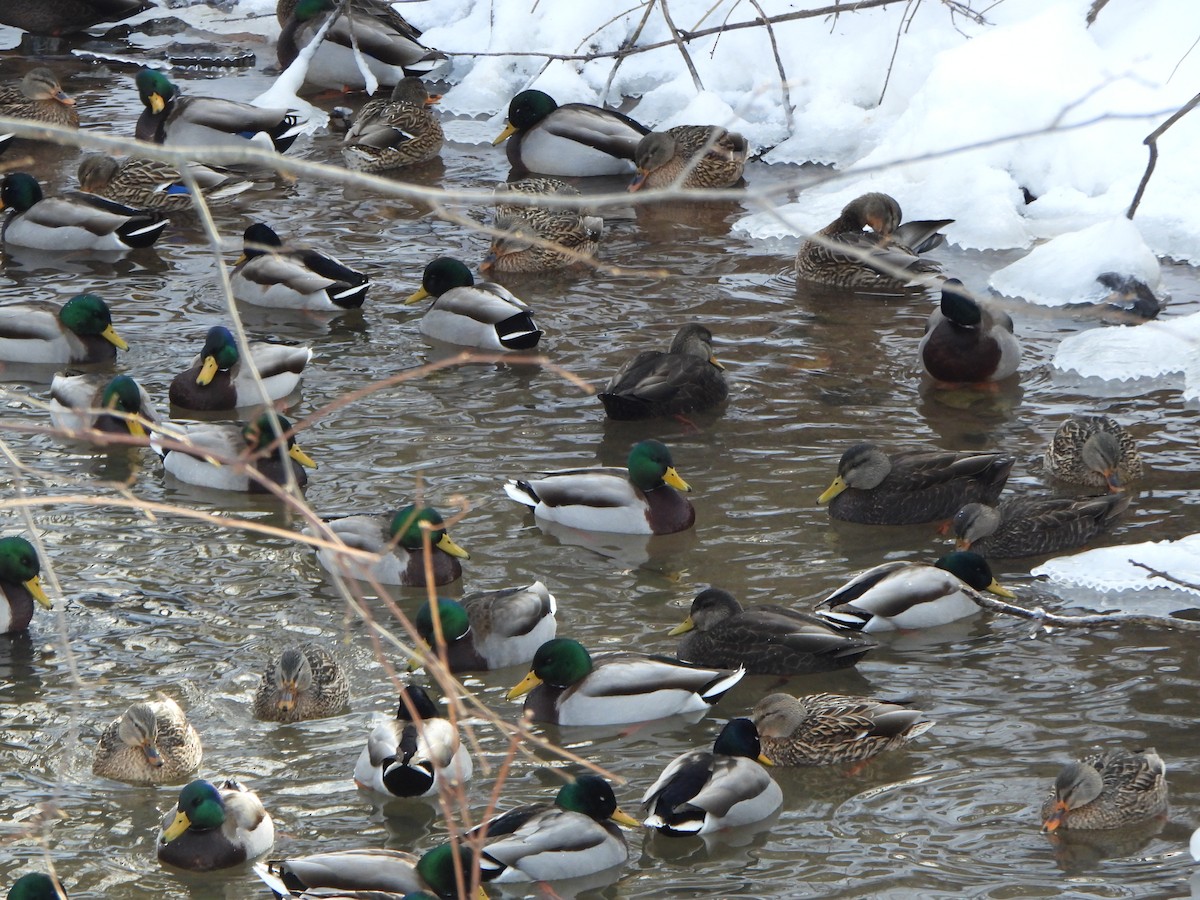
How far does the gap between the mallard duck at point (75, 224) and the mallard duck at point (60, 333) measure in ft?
5.19

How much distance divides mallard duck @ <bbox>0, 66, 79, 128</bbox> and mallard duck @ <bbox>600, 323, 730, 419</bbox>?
699 centimetres

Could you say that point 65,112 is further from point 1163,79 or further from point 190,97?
point 1163,79

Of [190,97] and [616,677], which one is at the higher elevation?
[190,97]

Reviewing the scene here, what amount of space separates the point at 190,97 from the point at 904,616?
9.05 m

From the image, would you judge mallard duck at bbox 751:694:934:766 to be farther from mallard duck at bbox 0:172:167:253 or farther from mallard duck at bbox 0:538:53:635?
mallard duck at bbox 0:172:167:253

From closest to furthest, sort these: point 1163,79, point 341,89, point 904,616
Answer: point 904,616 → point 1163,79 → point 341,89

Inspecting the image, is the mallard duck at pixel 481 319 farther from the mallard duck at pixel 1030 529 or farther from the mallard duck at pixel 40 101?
the mallard duck at pixel 40 101

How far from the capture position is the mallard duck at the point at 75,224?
1175cm

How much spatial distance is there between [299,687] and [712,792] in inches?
64.0

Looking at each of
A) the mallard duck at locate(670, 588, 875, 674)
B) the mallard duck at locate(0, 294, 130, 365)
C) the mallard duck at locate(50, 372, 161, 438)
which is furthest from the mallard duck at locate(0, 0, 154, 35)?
the mallard duck at locate(670, 588, 875, 674)

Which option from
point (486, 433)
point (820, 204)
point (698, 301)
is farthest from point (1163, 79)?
point (486, 433)

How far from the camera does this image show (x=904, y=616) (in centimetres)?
705

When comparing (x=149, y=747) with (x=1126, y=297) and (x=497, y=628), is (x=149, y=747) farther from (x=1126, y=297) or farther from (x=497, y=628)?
(x=1126, y=297)

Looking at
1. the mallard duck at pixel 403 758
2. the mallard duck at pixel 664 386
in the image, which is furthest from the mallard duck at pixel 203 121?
the mallard duck at pixel 403 758
